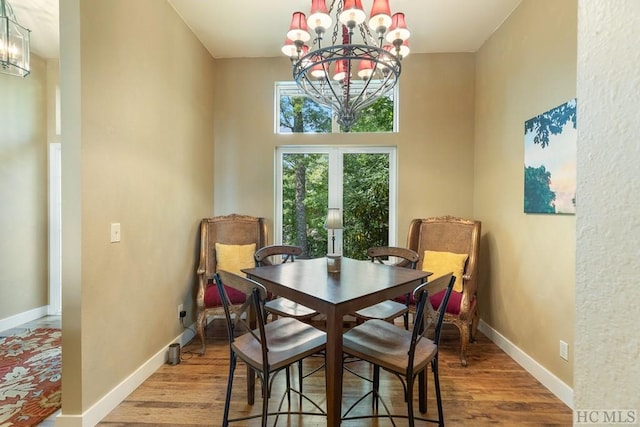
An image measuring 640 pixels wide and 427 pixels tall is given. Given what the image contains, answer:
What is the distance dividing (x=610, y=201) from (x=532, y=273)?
2.38 m

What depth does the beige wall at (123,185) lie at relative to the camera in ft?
5.77

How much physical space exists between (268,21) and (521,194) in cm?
280

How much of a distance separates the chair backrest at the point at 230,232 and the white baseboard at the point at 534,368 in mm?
2506

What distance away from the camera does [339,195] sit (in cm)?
365

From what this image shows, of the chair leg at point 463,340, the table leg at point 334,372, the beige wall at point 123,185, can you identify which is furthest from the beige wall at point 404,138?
the table leg at point 334,372

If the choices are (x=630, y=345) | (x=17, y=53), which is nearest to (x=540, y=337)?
(x=630, y=345)

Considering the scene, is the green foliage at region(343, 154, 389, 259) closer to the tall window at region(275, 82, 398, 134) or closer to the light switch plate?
the tall window at region(275, 82, 398, 134)

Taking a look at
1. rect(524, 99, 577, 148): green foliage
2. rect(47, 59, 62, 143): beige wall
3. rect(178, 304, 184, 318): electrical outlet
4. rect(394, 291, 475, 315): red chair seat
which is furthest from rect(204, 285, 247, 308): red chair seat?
rect(524, 99, 577, 148): green foliage

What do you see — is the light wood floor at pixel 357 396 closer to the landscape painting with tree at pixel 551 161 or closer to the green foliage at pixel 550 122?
the landscape painting with tree at pixel 551 161

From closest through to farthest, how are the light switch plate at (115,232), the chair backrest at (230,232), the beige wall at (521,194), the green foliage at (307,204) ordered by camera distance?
the light switch plate at (115,232), the beige wall at (521,194), the chair backrest at (230,232), the green foliage at (307,204)

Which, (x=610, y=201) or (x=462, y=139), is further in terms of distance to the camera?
Result: (x=462, y=139)

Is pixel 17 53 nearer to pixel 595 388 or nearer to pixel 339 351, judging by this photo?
pixel 339 351

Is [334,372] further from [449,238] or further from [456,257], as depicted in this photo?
[449,238]

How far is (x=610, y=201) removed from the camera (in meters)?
0.49
